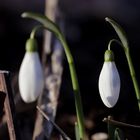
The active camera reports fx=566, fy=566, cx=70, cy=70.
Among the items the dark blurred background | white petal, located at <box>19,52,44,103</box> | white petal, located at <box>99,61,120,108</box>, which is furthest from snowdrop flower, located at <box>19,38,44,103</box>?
the dark blurred background

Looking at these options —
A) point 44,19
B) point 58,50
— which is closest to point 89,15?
point 58,50

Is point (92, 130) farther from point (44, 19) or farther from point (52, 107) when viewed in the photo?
point (44, 19)

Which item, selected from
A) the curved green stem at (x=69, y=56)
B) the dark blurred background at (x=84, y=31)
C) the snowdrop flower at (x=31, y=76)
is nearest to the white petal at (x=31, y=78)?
the snowdrop flower at (x=31, y=76)

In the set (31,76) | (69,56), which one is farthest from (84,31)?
(31,76)

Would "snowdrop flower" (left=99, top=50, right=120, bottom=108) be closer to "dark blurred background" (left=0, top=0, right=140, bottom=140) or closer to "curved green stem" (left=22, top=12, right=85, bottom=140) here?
"curved green stem" (left=22, top=12, right=85, bottom=140)

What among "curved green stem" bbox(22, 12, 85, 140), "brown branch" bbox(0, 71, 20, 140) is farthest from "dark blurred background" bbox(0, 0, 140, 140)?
"brown branch" bbox(0, 71, 20, 140)

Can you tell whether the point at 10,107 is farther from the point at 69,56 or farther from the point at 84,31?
the point at 84,31

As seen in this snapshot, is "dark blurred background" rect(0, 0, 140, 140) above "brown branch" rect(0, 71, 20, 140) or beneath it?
above

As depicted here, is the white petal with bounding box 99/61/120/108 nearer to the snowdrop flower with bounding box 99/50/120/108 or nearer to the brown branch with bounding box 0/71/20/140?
the snowdrop flower with bounding box 99/50/120/108

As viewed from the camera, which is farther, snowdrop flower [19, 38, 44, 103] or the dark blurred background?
the dark blurred background
